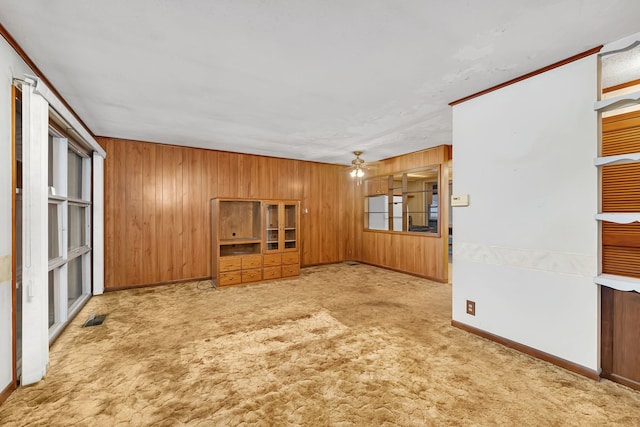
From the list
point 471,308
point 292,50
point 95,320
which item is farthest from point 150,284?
point 471,308

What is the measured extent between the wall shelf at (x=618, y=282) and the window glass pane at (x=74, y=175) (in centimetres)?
551

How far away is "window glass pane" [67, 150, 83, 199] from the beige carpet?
1.63 meters

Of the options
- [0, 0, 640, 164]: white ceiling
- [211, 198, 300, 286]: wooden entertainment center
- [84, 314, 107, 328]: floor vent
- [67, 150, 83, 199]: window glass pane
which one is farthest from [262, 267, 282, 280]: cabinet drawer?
[67, 150, 83, 199]: window glass pane

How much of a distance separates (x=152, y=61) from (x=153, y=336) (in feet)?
8.58

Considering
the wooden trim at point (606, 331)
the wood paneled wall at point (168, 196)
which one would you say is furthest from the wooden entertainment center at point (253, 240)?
the wooden trim at point (606, 331)

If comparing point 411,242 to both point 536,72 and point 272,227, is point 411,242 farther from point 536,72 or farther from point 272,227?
point 536,72

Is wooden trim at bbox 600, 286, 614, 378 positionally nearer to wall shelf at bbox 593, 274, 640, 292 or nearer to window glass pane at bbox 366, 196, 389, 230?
wall shelf at bbox 593, 274, 640, 292

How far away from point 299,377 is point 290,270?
10.7 feet

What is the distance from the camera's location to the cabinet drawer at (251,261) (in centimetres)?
487

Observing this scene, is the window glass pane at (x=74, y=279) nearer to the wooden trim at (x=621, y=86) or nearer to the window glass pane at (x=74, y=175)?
the window glass pane at (x=74, y=175)

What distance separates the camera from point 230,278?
473 cm

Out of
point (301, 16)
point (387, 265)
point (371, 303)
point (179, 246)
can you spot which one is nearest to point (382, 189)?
point (387, 265)

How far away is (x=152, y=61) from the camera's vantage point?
2242 millimetres

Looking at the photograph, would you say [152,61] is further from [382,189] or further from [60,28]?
[382,189]
